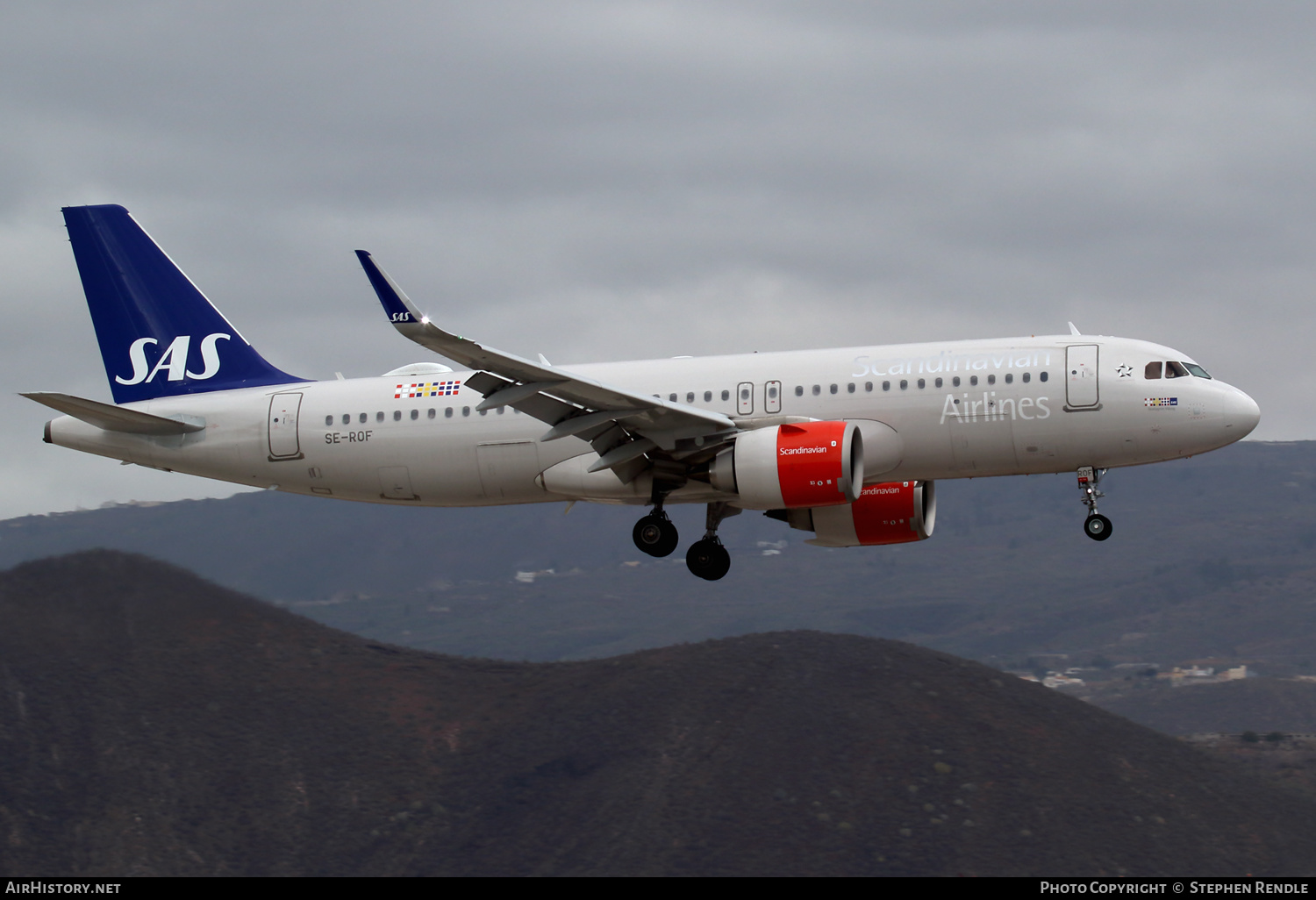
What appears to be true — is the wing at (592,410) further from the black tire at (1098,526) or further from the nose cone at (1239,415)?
the nose cone at (1239,415)

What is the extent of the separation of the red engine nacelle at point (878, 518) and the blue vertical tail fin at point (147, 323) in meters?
16.1

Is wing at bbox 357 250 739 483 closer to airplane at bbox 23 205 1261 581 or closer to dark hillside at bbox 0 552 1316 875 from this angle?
airplane at bbox 23 205 1261 581

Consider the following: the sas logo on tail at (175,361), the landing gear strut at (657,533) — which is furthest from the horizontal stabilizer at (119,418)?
the landing gear strut at (657,533)

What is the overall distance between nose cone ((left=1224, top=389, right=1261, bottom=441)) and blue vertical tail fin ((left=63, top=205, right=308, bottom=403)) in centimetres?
2564

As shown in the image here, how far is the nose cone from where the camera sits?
1507 inches

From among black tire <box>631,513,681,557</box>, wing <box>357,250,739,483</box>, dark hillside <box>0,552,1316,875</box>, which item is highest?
wing <box>357,250,739,483</box>

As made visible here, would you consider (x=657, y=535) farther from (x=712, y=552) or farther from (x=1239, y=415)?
(x=1239, y=415)

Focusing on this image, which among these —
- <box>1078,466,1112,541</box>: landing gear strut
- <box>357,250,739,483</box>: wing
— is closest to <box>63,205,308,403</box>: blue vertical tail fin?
<box>357,250,739,483</box>: wing

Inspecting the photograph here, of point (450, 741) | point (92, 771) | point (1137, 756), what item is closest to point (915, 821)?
point (1137, 756)

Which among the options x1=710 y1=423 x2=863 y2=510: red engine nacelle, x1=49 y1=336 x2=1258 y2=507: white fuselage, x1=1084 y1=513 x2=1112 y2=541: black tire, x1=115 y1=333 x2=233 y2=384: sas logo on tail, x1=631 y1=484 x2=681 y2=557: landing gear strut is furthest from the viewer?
x1=115 y1=333 x2=233 y2=384: sas logo on tail

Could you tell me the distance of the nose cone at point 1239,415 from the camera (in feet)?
126

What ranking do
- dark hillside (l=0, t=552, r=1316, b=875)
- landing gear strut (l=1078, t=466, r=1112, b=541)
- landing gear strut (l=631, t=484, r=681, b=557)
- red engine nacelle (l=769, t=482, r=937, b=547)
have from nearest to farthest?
landing gear strut (l=1078, t=466, r=1112, b=541)
landing gear strut (l=631, t=484, r=681, b=557)
red engine nacelle (l=769, t=482, r=937, b=547)
dark hillside (l=0, t=552, r=1316, b=875)

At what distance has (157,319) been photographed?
46.4 metres
